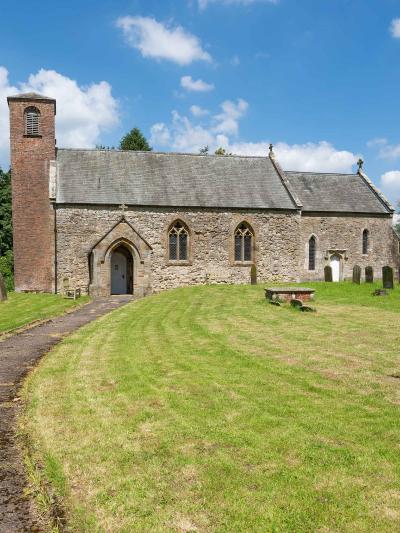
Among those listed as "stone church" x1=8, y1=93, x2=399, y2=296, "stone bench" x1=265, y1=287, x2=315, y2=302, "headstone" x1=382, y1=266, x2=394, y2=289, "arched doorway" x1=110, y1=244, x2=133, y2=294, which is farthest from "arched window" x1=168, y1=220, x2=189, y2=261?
"headstone" x1=382, y1=266, x2=394, y2=289

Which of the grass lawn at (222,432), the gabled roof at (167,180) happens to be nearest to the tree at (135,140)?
the gabled roof at (167,180)

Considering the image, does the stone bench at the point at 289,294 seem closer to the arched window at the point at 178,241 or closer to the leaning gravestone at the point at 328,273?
the arched window at the point at 178,241

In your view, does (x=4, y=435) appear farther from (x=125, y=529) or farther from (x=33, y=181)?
(x=33, y=181)

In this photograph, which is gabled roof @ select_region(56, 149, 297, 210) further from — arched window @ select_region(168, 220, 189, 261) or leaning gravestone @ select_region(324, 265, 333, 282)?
leaning gravestone @ select_region(324, 265, 333, 282)

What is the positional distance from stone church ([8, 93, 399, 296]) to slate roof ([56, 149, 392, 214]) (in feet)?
0.26

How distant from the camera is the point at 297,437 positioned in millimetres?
5836

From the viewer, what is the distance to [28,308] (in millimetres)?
20625

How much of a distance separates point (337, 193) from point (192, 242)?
14.0 meters

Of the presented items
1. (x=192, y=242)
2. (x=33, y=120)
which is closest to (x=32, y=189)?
(x=33, y=120)

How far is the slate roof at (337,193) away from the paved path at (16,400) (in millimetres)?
22382

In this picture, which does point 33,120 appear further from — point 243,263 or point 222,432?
point 222,432

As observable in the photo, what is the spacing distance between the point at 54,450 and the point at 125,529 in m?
1.95

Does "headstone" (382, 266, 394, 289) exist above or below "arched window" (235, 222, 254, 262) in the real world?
below

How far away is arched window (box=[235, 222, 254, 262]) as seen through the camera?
32219 millimetres
